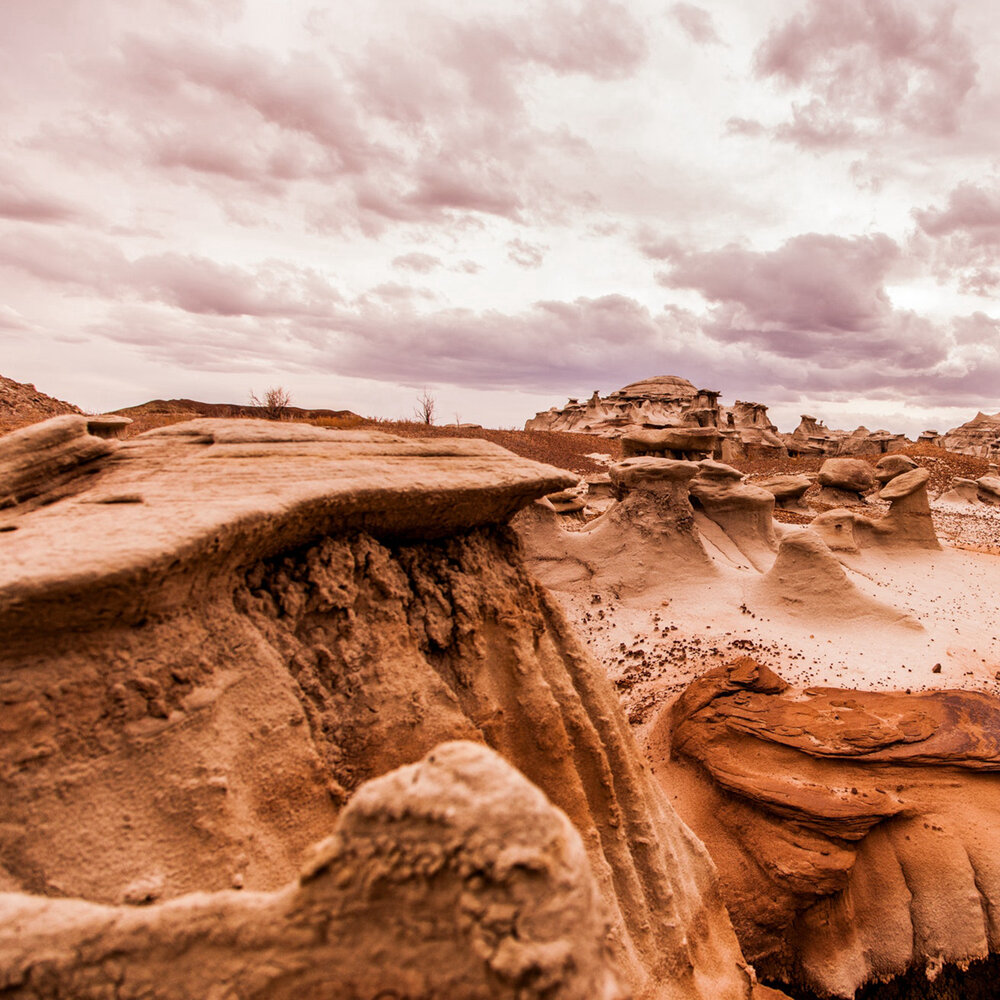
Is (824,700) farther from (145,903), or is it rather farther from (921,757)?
(145,903)

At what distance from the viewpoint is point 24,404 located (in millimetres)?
15156

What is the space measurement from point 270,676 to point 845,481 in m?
21.6

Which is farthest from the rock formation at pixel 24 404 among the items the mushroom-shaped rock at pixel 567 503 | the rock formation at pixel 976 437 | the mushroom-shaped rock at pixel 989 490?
the rock formation at pixel 976 437

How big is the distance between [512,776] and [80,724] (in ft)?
4.19

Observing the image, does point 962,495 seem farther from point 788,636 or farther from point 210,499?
point 210,499

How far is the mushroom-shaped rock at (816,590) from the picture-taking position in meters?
8.03

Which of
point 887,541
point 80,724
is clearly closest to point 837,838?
point 80,724

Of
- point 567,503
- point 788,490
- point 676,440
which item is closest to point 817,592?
point 676,440

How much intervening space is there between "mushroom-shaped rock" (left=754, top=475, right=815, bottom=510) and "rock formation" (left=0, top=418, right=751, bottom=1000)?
15.2 meters

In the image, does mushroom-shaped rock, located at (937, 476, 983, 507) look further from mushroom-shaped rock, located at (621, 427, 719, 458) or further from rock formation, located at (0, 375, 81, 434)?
rock formation, located at (0, 375, 81, 434)

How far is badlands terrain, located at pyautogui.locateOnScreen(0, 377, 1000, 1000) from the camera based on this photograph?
4.17 feet

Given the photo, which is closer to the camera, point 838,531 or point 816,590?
point 816,590

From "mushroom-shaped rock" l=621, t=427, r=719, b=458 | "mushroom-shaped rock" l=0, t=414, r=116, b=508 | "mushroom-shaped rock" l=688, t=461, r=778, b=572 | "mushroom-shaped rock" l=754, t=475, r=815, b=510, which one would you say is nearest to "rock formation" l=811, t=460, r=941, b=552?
"mushroom-shaped rock" l=688, t=461, r=778, b=572

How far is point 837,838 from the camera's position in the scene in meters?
4.00
